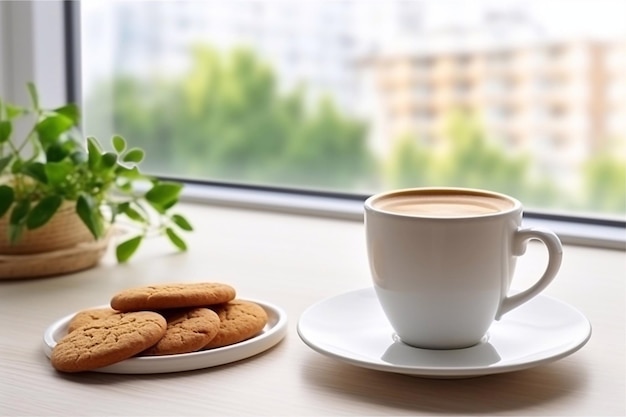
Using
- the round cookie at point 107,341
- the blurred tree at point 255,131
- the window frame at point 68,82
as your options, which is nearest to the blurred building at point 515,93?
the blurred tree at point 255,131

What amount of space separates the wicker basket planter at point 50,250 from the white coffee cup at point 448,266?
370 millimetres

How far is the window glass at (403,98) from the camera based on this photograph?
2.67 metres

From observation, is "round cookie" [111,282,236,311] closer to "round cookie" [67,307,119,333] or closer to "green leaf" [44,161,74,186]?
"round cookie" [67,307,119,333]

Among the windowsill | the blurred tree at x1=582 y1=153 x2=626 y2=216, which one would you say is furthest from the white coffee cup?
the blurred tree at x1=582 y1=153 x2=626 y2=216

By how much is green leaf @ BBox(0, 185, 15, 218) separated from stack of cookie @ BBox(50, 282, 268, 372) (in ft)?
0.65

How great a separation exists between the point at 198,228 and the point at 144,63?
1.42 metres

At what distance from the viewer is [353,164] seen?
320 cm

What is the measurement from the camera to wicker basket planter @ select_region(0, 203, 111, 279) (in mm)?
860

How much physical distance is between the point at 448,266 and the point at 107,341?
0.73ft

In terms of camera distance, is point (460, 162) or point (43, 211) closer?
point (43, 211)

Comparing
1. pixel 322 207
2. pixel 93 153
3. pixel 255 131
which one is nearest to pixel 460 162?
pixel 255 131

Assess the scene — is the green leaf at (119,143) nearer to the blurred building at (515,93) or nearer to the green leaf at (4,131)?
the green leaf at (4,131)

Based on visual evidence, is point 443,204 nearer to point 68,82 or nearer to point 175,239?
point 175,239

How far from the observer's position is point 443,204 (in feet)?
2.09
